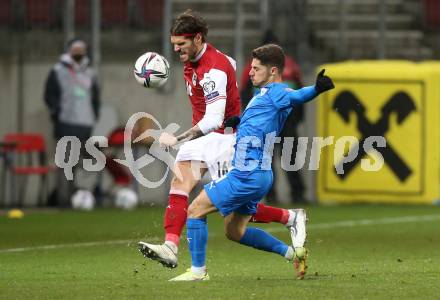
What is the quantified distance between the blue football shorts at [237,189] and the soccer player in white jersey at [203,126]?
1.44ft

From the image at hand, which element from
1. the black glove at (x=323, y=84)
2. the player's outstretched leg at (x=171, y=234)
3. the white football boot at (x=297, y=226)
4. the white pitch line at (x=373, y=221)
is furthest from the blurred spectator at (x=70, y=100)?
the black glove at (x=323, y=84)

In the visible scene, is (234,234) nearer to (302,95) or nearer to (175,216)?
(175,216)

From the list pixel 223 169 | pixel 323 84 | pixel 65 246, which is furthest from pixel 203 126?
pixel 65 246

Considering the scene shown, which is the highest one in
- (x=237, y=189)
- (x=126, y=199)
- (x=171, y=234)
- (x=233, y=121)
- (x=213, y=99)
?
(x=213, y=99)

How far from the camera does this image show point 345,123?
1917 centimetres

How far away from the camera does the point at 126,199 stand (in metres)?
18.8

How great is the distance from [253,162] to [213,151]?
84 centimetres

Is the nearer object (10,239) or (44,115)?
(10,239)

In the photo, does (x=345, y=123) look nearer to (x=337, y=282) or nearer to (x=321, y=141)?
(x=321, y=141)

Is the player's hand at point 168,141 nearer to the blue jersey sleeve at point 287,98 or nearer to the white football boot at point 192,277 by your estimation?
the blue jersey sleeve at point 287,98

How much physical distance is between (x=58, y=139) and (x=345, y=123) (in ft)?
13.0

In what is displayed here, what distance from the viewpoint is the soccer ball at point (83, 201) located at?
18.5 meters

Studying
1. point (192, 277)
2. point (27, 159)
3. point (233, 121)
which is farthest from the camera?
point (27, 159)

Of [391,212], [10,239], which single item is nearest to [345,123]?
[391,212]
